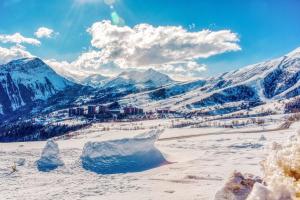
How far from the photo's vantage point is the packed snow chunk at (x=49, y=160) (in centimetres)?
3997

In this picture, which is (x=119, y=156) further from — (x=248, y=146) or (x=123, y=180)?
(x=248, y=146)

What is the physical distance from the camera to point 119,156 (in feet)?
137

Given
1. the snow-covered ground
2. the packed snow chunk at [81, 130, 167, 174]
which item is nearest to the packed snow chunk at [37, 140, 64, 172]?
the snow-covered ground

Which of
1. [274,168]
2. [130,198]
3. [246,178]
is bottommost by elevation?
[130,198]

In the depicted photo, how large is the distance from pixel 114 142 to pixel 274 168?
35.6 m

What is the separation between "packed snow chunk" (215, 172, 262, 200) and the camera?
14.2m

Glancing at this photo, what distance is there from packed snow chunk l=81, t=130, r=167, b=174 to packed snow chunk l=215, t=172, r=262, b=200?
25229 mm

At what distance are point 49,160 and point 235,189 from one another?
97.3 feet


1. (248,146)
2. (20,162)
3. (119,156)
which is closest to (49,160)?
(20,162)

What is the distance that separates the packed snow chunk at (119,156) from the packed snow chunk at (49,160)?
2.84 metres

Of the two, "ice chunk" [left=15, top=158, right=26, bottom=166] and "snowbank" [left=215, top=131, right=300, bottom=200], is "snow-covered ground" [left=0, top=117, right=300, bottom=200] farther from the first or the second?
"snowbank" [left=215, top=131, right=300, bottom=200]

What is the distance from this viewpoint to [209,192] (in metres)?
27.6

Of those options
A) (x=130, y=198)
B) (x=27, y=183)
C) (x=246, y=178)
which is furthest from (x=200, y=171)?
(x=246, y=178)

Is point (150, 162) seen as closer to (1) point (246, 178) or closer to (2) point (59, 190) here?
(2) point (59, 190)
